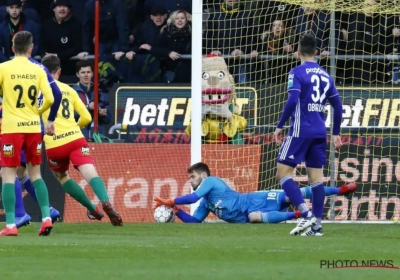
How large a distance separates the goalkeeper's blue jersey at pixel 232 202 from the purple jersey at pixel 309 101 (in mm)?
2869

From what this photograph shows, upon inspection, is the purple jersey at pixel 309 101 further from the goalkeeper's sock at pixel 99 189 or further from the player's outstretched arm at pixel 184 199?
the player's outstretched arm at pixel 184 199

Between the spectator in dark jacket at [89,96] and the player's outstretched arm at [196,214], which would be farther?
the spectator in dark jacket at [89,96]

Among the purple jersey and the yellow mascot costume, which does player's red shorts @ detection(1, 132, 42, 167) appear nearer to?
the purple jersey

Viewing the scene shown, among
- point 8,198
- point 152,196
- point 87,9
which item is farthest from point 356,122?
point 8,198

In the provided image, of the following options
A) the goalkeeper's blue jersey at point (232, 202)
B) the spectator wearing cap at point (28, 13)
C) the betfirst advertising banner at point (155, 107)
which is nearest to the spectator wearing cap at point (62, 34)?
the spectator wearing cap at point (28, 13)

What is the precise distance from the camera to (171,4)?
60.9 ft

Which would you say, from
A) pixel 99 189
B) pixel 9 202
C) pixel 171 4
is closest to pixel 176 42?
pixel 171 4

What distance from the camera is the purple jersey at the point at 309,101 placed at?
12031 mm

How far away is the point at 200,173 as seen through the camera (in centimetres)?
1488

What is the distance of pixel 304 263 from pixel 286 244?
177 cm

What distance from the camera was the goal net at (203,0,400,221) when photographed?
52.2 ft

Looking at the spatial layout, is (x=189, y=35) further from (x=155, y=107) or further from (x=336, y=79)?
(x=336, y=79)

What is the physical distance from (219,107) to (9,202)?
5638mm

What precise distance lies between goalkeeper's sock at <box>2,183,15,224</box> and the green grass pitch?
260 mm
